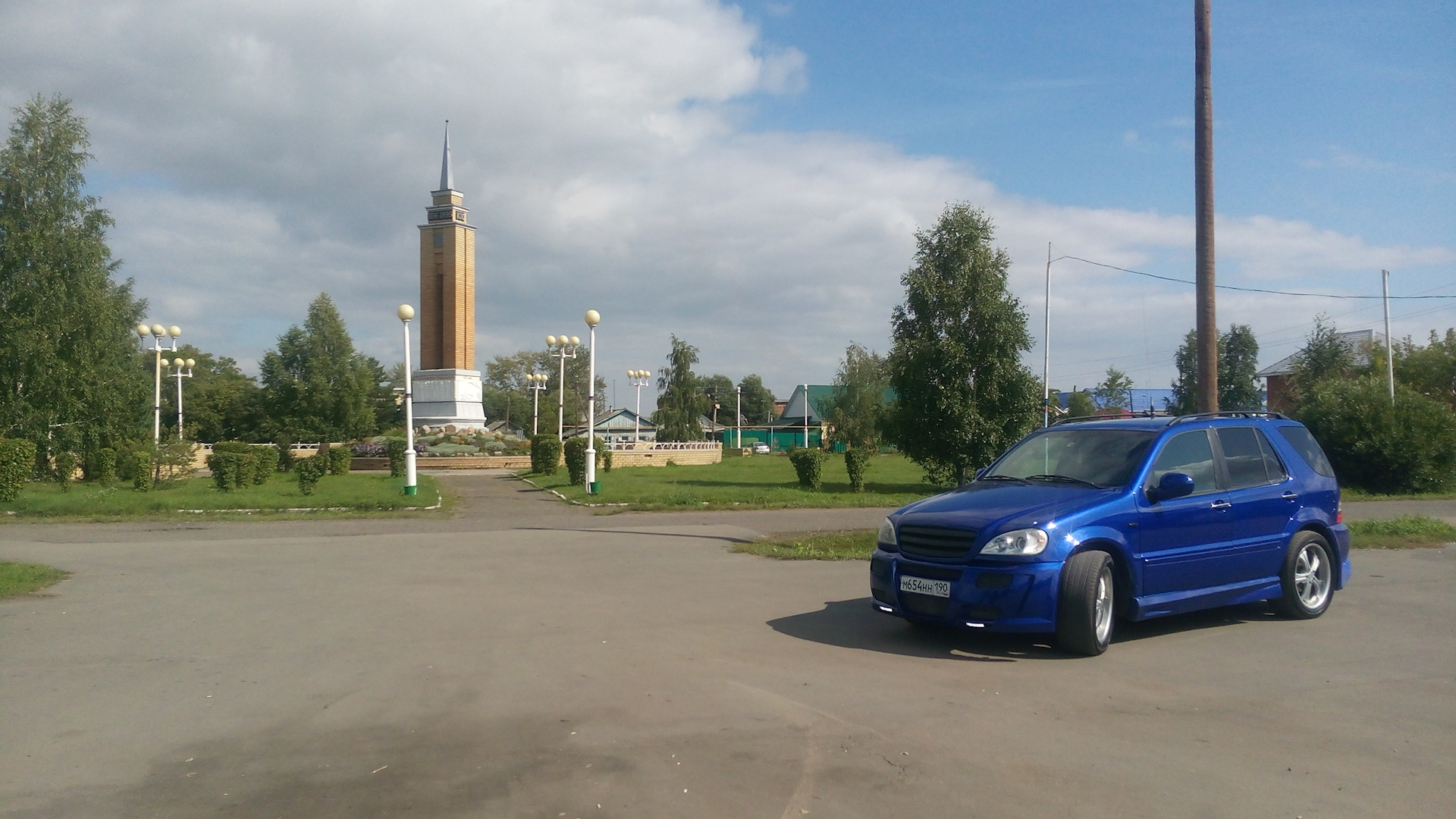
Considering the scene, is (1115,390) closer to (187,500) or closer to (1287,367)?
(1287,367)

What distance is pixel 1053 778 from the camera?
4.23 meters

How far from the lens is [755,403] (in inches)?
5098

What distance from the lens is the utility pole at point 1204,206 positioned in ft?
39.8

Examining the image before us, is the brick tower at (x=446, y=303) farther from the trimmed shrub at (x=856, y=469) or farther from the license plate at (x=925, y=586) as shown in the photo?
the license plate at (x=925, y=586)

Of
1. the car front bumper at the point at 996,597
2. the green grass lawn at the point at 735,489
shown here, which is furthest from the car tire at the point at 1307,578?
the green grass lawn at the point at 735,489

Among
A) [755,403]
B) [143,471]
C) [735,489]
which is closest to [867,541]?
[735,489]

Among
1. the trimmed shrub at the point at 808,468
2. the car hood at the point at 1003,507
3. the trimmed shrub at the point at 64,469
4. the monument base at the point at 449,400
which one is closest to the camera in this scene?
the car hood at the point at 1003,507

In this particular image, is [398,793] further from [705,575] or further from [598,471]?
[598,471]

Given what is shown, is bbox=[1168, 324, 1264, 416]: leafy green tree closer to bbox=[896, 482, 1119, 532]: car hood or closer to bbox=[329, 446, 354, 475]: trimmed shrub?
bbox=[329, 446, 354, 475]: trimmed shrub

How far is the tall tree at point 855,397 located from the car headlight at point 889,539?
53881 millimetres

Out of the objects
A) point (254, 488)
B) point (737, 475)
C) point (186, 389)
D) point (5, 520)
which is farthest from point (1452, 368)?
point (186, 389)

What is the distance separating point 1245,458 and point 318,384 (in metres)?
69.7

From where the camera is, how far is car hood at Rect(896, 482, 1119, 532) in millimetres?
6547

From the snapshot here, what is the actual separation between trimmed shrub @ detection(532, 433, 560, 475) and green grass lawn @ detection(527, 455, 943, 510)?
0.39m
